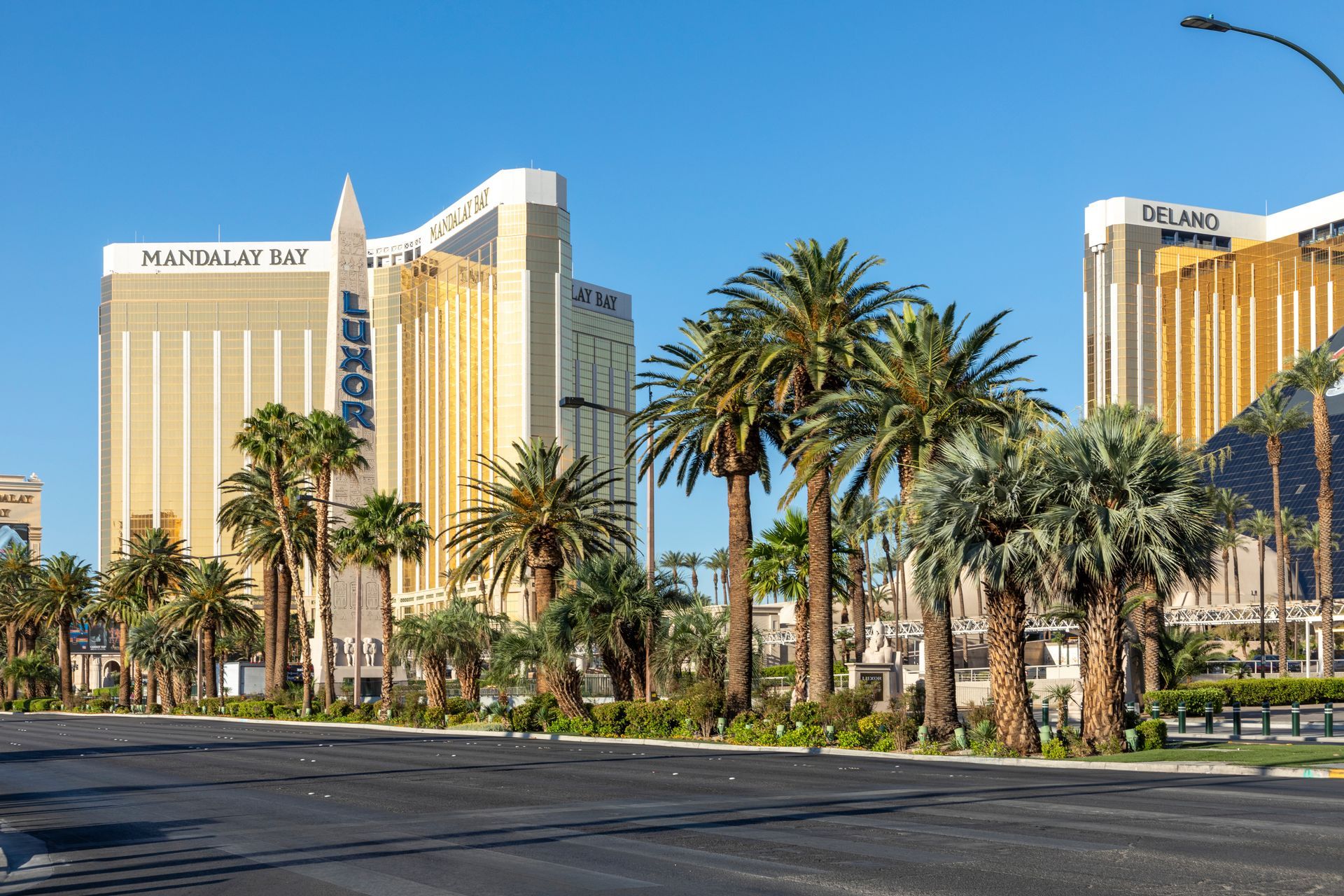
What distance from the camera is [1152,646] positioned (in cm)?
5366

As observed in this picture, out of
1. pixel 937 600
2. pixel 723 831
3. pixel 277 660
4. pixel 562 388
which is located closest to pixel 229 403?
pixel 562 388

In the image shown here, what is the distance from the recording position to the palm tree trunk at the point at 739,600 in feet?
149

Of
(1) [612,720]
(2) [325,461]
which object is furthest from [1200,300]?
(1) [612,720]

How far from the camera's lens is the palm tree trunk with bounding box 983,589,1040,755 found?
3291 centimetres

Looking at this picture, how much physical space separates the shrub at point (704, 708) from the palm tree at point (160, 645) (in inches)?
2317

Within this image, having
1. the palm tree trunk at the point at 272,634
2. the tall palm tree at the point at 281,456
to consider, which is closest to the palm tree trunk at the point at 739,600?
the tall palm tree at the point at 281,456

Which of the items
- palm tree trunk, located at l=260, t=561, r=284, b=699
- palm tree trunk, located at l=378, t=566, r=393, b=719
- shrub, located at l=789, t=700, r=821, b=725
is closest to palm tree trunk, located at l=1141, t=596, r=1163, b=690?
shrub, located at l=789, t=700, r=821, b=725

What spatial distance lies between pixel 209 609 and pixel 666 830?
74.7 m

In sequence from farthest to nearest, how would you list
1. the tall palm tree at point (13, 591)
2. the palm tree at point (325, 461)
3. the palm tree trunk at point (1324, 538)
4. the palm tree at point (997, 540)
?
1. the tall palm tree at point (13, 591)
2. the palm tree at point (325, 461)
3. the palm tree trunk at point (1324, 538)
4. the palm tree at point (997, 540)

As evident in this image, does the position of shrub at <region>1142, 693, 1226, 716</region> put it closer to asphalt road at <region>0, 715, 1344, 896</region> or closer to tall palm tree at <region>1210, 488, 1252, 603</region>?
asphalt road at <region>0, 715, 1344, 896</region>

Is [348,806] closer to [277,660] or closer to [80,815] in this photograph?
[80,815]

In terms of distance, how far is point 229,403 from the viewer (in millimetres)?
199250

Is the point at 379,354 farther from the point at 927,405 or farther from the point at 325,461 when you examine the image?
the point at 927,405

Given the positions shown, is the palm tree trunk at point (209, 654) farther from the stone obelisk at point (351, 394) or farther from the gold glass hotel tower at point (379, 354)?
the gold glass hotel tower at point (379, 354)
